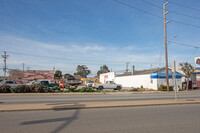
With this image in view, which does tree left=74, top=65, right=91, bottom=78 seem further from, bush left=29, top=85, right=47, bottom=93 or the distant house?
bush left=29, top=85, right=47, bottom=93

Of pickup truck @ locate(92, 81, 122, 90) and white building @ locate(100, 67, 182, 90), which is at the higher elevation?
white building @ locate(100, 67, 182, 90)

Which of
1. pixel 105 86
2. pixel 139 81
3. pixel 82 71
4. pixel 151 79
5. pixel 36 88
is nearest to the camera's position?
pixel 36 88

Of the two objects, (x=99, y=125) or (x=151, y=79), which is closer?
(x=99, y=125)

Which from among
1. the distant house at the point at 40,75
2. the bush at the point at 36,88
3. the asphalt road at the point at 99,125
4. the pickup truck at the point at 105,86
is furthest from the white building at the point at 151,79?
the distant house at the point at 40,75

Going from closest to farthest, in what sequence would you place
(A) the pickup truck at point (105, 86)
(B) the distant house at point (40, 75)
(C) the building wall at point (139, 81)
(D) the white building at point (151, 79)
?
(A) the pickup truck at point (105, 86) → (D) the white building at point (151, 79) → (C) the building wall at point (139, 81) → (B) the distant house at point (40, 75)

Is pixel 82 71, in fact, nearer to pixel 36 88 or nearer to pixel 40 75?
pixel 40 75

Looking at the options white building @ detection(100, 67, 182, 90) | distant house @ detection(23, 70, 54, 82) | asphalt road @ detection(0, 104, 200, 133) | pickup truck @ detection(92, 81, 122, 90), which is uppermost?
distant house @ detection(23, 70, 54, 82)

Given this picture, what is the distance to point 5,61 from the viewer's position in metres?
56.9

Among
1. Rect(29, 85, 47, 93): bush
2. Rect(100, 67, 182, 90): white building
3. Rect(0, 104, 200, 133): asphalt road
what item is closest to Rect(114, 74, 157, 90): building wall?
Rect(100, 67, 182, 90): white building

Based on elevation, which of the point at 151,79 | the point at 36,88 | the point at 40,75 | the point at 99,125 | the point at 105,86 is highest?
the point at 40,75

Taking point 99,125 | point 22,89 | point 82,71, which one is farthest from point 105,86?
point 82,71

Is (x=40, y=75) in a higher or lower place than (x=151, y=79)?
higher

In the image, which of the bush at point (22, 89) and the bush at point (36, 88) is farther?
the bush at point (36, 88)

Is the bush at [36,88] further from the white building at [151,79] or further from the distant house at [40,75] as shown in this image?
the distant house at [40,75]
